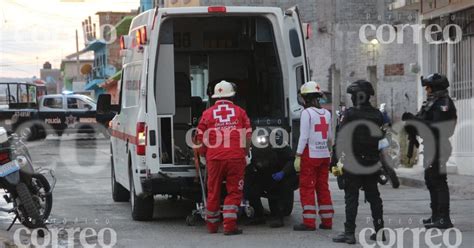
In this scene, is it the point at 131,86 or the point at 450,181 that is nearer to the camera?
the point at 131,86

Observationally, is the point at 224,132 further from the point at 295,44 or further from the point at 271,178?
the point at 295,44

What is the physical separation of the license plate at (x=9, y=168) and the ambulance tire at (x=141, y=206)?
166 cm

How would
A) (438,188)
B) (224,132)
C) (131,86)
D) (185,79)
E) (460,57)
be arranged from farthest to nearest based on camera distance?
1. (460,57)
2. (185,79)
3. (131,86)
4. (438,188)
5. (224,132)

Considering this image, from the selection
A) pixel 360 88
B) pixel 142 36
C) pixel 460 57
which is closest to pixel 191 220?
A: pixel 142 36

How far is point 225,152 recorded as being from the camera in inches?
371

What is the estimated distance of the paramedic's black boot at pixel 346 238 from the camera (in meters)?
8.70

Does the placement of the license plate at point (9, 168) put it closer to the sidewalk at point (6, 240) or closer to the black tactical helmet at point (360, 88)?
the sidewalk at point (6, 240)

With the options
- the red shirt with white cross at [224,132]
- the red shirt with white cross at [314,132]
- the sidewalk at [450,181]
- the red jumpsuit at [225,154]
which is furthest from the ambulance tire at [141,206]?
the sidewalk at [450,181]

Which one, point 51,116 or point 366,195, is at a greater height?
point 51,116

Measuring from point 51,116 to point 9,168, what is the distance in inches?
973

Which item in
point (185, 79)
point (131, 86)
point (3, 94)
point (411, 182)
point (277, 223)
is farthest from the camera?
point (3, 94)

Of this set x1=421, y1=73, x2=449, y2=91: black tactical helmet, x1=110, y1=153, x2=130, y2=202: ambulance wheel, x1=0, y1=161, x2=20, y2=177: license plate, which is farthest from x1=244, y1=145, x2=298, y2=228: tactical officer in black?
x1=110, y1=153, x2=130, y2=202: ambulance wheel

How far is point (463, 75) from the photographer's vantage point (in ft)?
53.3

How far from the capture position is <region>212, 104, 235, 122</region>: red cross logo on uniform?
9.48 m
